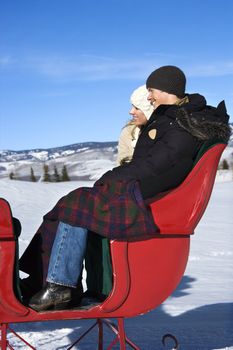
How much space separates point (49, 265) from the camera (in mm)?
2543

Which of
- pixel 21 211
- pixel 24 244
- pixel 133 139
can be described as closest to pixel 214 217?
pixel 21 211

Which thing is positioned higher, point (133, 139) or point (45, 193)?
point (133, 139)

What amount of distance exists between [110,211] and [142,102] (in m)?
0.87

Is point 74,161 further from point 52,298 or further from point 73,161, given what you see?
point 52,298

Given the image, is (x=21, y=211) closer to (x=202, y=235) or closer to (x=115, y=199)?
(x=202, y=235)

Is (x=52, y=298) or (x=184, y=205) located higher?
(x=184, y=205)

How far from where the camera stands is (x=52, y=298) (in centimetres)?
253

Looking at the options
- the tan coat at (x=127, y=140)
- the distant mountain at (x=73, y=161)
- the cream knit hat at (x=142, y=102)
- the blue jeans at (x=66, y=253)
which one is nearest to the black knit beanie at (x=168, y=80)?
the cream knit hat at (x=142, y=102)

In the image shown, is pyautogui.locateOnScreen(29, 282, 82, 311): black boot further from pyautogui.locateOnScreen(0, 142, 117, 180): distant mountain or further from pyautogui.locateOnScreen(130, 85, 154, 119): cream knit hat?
pyautogui.locateOnScreen(0, 142, 117, 180): distant mountain

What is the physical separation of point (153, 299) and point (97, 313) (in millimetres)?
255

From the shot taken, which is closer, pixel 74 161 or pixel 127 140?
pixel 127 140

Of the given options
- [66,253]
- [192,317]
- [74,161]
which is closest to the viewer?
[66,253]

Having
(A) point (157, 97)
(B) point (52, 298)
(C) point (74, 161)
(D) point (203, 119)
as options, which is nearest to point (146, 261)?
(B) point (52, 298)

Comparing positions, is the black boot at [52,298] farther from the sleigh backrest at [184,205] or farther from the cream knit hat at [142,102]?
the cream knit hat at [142,102]
